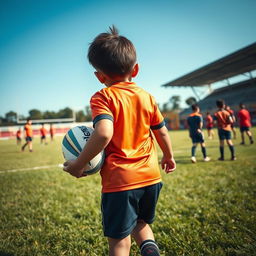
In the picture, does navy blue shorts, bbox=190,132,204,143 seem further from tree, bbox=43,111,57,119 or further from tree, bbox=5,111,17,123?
tree, bbox=5,111,17,123

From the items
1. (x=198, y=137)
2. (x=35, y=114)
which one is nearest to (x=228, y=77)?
(x=198, y=137)

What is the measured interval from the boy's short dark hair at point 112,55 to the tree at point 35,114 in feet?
356

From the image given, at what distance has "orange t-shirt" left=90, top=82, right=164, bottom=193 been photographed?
4.49ft

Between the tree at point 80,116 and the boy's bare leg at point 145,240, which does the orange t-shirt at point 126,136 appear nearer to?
the boy's bare leg at point 145,240

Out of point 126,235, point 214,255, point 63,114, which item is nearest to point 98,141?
point 126,235

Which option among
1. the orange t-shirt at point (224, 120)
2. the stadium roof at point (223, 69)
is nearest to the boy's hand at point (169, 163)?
the orange t-shirt at point (224, 120)

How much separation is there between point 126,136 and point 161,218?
1.87 m

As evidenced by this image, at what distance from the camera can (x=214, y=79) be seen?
45.2m

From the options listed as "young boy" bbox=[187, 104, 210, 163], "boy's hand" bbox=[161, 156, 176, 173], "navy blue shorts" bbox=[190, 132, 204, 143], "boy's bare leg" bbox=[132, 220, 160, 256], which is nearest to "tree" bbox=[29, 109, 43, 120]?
"young boy" bbox=[187, 104, 210, 163]

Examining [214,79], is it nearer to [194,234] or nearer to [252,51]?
[252,51]

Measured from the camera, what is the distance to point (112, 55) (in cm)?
142

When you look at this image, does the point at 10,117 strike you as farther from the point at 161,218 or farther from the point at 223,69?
the point at 161,218

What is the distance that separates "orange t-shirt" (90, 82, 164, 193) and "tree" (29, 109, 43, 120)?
109 meters

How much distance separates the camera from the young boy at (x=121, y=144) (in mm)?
1344
